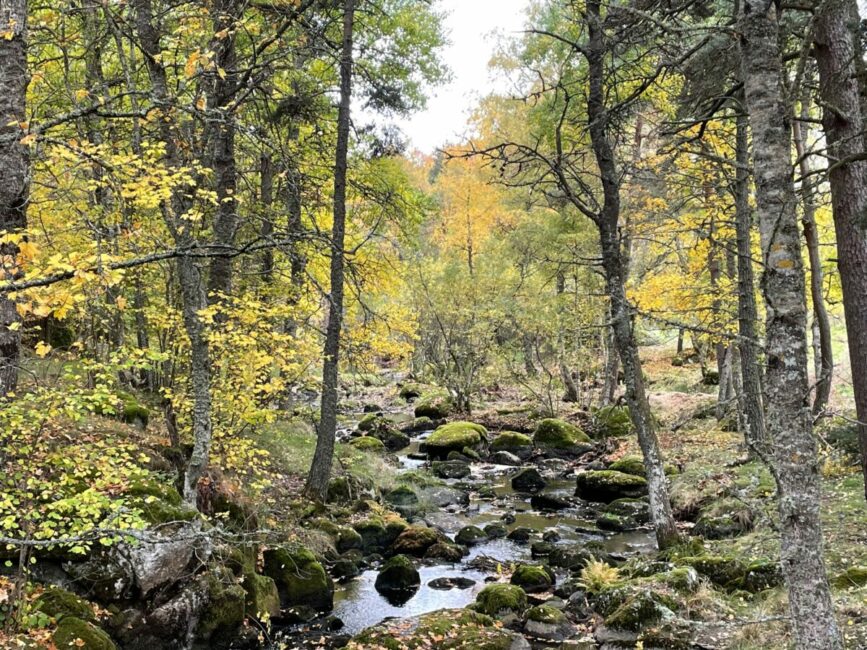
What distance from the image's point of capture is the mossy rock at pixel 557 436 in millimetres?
19938

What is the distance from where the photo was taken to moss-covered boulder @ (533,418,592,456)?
19.8 m

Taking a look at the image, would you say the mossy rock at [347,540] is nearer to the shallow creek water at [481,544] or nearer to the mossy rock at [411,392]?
the shallow creek water at [481,544]

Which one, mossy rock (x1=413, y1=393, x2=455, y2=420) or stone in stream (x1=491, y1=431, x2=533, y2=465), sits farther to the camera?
mossy rock (x1=413, y1=393, x2=455, y2=420)

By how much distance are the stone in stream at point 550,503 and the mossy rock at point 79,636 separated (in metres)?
10.5

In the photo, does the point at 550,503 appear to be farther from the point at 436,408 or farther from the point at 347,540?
the point at 436,408

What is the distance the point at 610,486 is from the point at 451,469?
5.11 meters

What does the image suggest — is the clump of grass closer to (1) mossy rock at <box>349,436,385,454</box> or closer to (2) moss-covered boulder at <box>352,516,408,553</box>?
(2) moss-covered boulder at <box>352,516,408,553</box>

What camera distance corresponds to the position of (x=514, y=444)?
20.5m

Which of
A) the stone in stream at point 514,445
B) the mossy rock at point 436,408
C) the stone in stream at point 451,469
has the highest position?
the mossy rock at point 436,408

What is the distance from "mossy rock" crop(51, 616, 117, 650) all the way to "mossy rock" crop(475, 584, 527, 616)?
477 cm

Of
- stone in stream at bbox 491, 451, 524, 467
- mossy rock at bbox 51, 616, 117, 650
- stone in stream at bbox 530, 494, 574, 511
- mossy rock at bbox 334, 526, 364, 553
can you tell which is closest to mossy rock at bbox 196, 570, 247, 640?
mossy rock at bbox 51, 616, 117, 650

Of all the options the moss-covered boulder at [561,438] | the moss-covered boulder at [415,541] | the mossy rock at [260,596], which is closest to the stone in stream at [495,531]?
the moss-covered boulder at [415,541]

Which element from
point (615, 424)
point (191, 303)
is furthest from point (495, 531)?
point (615, 424)

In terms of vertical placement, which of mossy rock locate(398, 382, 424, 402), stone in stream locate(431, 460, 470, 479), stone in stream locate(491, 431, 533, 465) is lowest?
stone in stream locate(431, 460, 470, 479)
